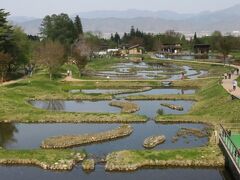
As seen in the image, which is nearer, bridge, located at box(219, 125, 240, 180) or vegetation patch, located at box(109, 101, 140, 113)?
bridge, located at box(219, 125, 240, 180)

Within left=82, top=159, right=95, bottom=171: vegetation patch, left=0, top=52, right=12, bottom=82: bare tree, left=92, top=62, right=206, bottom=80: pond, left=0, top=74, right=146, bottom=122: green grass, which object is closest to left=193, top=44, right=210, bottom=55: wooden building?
left=92, top=62, right=206, bottom=80: pond

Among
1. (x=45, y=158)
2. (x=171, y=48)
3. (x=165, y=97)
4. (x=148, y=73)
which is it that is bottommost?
(x=45, y=158)

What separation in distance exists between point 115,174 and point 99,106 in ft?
84.6

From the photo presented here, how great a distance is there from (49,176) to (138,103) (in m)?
28.2

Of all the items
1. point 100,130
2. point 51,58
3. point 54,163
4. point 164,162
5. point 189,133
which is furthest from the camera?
point 51,58

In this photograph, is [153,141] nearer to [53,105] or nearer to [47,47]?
[53,105]

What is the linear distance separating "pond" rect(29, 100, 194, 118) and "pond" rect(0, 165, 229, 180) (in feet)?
58.8

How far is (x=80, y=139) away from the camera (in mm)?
37781

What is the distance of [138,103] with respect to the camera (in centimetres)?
5681

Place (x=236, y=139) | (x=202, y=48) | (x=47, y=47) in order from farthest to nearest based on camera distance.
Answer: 1. (x=202, y=48)
2. (x=47, y=47)
3. (x=236, y=139)

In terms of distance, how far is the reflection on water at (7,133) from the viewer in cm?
3936

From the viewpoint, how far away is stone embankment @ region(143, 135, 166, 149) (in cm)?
3597

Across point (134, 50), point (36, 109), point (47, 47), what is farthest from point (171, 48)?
point (36, 109)

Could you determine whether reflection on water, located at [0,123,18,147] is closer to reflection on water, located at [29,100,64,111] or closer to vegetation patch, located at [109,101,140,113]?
reflection on water, located at [29,100,64,111]
